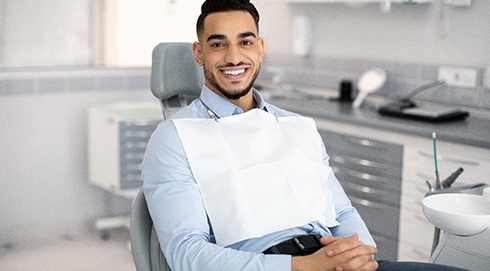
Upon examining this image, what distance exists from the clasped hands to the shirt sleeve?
4 centimetres

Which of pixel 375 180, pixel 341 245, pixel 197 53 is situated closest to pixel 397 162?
pixel 375 180

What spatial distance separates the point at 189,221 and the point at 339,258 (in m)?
0.39

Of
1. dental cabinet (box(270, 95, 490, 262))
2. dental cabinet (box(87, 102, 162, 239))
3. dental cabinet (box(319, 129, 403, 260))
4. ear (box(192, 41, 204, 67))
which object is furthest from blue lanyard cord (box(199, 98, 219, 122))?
dental cabinet (box(87, 102, 162, 239))

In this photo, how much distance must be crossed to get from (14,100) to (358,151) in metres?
2.17

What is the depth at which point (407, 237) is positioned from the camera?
12.5 ft

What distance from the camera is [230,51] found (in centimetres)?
222

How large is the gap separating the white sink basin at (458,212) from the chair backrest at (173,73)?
798mm

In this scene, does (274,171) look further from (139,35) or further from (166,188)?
(139,35)

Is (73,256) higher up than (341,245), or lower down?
lower down

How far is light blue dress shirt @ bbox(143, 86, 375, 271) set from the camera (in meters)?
1.96

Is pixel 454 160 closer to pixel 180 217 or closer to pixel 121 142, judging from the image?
pixel 180 217

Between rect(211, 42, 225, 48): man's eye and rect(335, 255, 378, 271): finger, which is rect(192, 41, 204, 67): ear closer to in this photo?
rect(211, 42, 225, 48): man's eye

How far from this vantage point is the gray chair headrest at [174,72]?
2.42 metres

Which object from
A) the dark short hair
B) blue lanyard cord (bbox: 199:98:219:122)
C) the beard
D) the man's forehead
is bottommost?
blue lanyard cord (bbox: 199:98:219:122)
